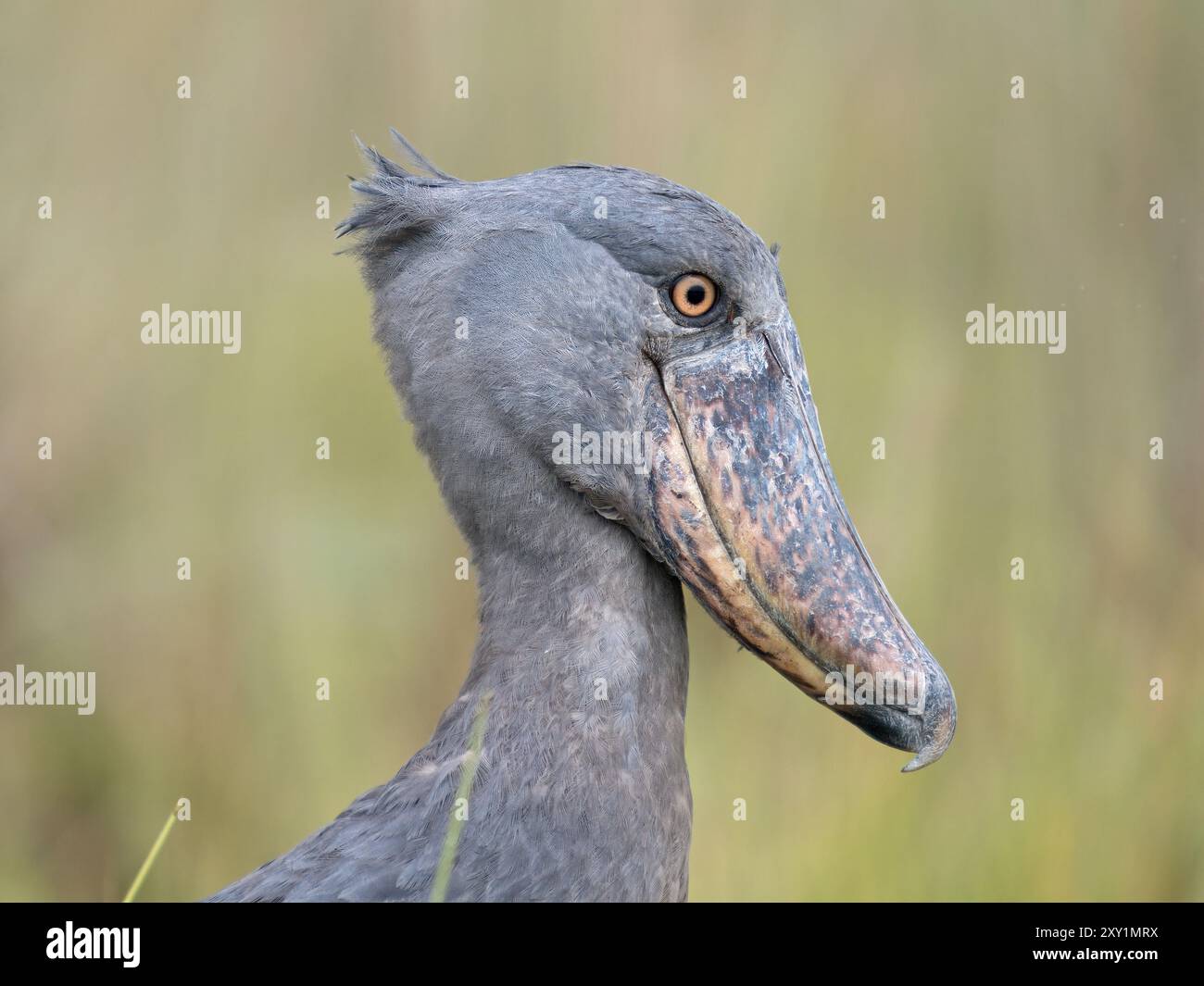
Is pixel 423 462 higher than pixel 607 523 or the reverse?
higher

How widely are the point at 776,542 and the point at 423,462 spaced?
79.8 inches

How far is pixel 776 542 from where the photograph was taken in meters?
2.09

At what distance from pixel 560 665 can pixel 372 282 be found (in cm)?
67

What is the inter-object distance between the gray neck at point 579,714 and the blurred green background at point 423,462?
5.78 feet

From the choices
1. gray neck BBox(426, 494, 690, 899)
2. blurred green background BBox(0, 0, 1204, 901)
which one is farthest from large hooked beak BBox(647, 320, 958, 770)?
blurred green background BBox(0, 0, 1204, 901)

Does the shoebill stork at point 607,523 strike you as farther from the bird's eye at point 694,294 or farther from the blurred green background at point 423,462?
the blurred green background at point 423,462

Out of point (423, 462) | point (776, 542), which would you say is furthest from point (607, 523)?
point (423, 462)

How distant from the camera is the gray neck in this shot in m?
2.03

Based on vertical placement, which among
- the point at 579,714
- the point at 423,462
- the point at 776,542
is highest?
the point at 423,462

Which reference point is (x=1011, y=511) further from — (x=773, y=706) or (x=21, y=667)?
(x=21, y=667)

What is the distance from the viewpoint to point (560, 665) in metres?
2.11

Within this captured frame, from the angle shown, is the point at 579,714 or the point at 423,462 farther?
the point at 423,462

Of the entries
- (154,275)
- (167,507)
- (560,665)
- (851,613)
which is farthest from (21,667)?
(851,613)

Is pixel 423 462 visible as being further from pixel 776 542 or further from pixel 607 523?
pixel 776 542
